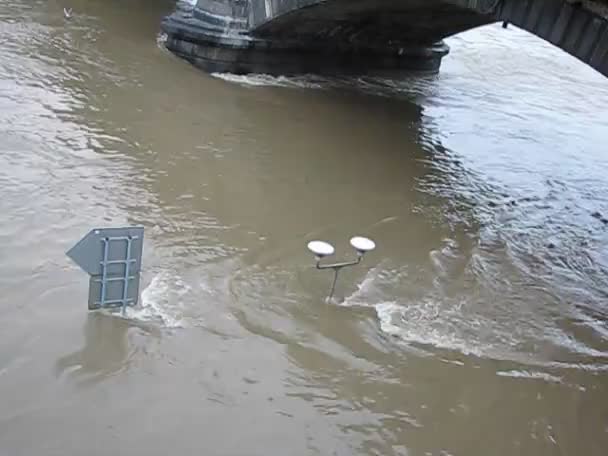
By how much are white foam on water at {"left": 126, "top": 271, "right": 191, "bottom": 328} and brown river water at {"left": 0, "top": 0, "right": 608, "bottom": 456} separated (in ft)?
0.07

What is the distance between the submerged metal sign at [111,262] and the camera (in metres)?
6.32

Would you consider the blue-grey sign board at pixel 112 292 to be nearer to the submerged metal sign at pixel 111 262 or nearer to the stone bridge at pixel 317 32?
the submerged metal sign at pixel 111 262

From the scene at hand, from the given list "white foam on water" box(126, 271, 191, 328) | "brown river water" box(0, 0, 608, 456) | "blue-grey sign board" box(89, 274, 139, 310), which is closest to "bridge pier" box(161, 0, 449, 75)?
"brown river water" box(0, 0, 608, 456)

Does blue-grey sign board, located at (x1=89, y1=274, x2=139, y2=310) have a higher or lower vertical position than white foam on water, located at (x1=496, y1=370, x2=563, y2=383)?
higher

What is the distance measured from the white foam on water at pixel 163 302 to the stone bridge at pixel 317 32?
6.45m

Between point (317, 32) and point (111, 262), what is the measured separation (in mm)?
11632

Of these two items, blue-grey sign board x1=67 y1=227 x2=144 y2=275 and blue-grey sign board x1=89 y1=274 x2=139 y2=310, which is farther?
blue-grey sign board x1=89 y1=274 x2=139 y2=310

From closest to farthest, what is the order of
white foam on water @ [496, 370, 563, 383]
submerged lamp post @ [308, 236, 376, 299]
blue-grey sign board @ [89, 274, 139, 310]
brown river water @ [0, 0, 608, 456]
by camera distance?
brown river water @ [0, 0, 608, 456] < blue-grey sign board @ [89, 274, 139, 310] < white foam on water @ [496, 370, 563, 383] < submerged lamp post @ [308, 236, 376, 299]

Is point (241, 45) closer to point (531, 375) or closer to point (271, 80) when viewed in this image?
point (271, 80)

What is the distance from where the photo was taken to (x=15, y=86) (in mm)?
12633

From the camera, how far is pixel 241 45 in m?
16.0

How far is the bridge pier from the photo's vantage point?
52.3ft

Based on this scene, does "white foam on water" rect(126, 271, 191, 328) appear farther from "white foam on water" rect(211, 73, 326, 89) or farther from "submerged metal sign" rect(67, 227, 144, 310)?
"white foam on water" rect(211, 73, 326, 89)

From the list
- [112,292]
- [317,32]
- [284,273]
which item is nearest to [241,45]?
[317,32]
